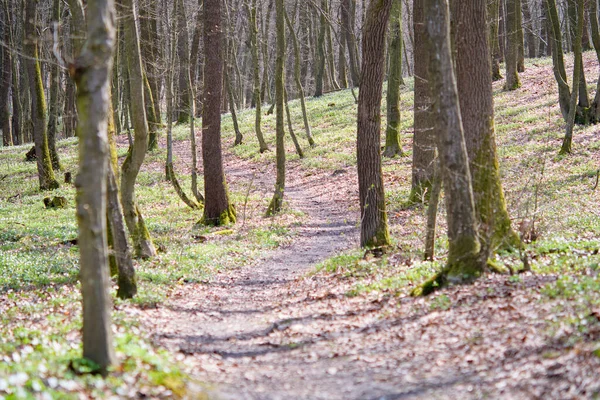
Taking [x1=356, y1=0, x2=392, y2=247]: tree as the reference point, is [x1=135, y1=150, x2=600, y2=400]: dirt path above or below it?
below

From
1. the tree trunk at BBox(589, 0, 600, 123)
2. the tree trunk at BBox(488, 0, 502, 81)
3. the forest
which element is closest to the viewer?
the forest

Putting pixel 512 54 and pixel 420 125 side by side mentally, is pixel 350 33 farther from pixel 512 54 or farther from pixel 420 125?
pixel 420 125

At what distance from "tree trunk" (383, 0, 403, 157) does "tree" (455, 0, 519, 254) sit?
11.6m

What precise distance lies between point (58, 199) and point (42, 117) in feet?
14.1

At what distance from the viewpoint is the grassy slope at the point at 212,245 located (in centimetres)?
626

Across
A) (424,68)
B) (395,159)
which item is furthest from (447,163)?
(395,159)

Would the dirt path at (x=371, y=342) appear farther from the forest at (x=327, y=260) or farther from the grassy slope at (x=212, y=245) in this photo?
the grassy slope at (x=212, y=245)

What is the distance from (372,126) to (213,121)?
22.2 ft

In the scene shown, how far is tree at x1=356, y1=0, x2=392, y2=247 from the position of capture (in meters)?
11.6

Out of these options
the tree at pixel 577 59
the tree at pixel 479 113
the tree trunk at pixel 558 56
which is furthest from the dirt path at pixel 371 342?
the tree trunk at pixel 558 56

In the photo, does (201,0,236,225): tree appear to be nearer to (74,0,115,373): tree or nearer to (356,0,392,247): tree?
(356,0,392,247): tree

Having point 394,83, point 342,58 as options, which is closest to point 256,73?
point 394,83

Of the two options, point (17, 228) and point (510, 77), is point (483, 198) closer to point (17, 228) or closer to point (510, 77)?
point (17, 228)

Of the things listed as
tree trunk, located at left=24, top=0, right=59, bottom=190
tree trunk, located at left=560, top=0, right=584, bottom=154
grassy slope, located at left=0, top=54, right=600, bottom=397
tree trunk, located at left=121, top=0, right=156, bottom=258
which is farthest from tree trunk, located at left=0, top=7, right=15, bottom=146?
tree trunk, located at left=560, top=0, right=584, bottom=154
